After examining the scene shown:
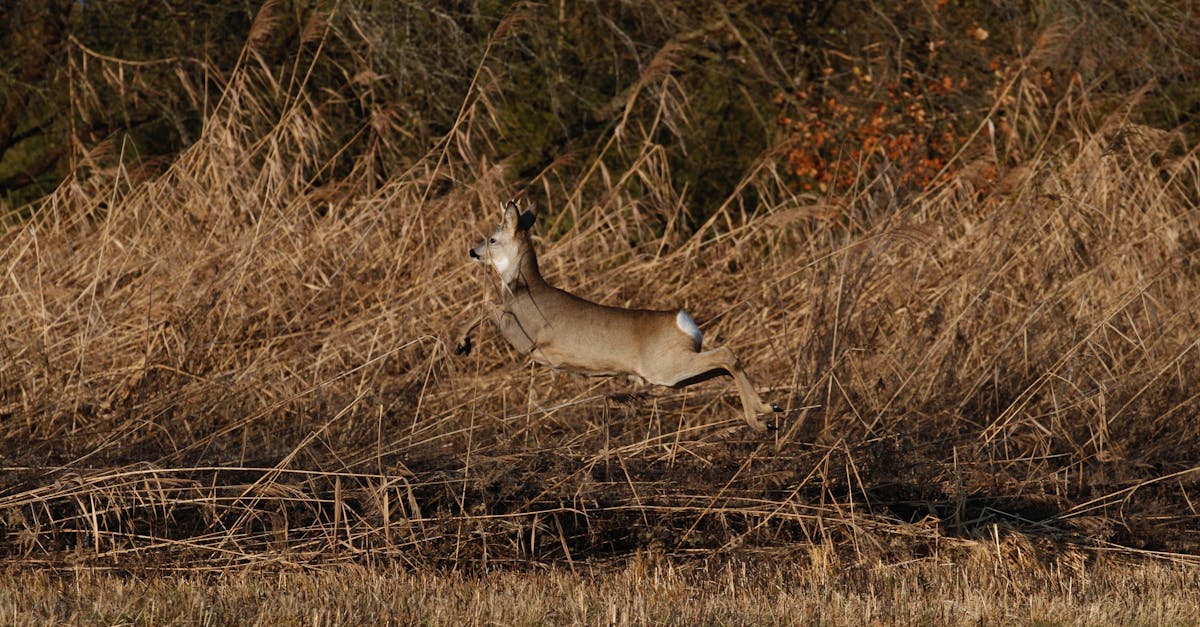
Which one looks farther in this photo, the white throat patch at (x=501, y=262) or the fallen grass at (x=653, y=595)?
the white throat patch at (x=501, y=262)

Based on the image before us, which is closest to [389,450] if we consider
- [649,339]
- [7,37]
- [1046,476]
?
[649,339]

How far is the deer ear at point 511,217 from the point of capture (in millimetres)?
5395

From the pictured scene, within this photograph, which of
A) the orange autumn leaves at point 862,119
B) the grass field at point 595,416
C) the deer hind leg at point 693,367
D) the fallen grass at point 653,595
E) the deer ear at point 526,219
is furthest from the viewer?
the orange autumn leaves at point 862,119

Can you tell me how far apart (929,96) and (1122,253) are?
4.52m

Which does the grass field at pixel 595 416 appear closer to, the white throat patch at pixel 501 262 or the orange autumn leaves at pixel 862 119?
the white throat patch at pixel 501 262

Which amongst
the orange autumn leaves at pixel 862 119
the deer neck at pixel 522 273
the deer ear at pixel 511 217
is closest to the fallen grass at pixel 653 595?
the deer neck at pixel 522 273

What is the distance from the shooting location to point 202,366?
720 centimetres

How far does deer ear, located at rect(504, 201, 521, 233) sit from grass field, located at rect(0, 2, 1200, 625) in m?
0.87

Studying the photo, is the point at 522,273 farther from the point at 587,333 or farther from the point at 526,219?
the point at 587,333

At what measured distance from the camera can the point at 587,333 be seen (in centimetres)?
542

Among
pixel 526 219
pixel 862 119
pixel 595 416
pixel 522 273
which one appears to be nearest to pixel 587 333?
pixel 522 273

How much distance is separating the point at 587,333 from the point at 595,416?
4.64 feet

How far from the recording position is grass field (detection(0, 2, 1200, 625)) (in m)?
5.19

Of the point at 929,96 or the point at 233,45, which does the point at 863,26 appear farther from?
the point at 233,45
